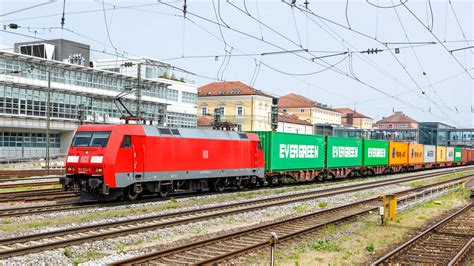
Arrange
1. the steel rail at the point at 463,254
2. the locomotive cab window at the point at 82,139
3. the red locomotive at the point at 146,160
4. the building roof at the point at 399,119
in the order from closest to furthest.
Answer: the steel rail at the point at 463,254 → the red locomotive at the point at 146,160 → the locomotive cab window at the point at 82,139 → the building roof at the point at 399,119

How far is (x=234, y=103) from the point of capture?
94.4 meters

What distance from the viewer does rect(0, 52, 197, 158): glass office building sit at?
57.7 metres

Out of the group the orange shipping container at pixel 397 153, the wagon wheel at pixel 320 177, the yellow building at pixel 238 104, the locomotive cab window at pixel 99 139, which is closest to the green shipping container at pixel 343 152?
the wagon wheel at pixel 320 177

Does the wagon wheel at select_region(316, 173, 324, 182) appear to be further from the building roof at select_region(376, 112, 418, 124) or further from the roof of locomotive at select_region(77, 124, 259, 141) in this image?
the building roof at select_region(376, 112, 418, 124)

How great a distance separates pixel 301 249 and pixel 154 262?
387 centimetres

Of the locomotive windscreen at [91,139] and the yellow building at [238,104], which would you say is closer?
the locomotive windscreen at [91,139]

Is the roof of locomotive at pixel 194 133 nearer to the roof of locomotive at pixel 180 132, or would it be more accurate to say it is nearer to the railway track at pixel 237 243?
the roof of locomotive at pixel 180 132

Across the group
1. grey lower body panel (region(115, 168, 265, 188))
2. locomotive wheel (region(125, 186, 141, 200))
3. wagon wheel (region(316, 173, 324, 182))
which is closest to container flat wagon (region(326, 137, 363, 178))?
wagon wheel (region(316, 173, 324, 182))

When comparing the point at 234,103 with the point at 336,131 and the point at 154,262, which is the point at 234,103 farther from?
the point at 154,262

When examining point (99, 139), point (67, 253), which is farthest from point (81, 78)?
point (67, 253)

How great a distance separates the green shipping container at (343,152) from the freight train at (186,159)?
73 mm

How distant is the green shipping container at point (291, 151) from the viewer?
30281mm

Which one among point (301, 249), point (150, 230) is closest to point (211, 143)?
point (150, 230)

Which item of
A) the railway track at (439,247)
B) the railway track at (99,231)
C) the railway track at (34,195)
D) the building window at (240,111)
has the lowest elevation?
the railway track at (439,247)
